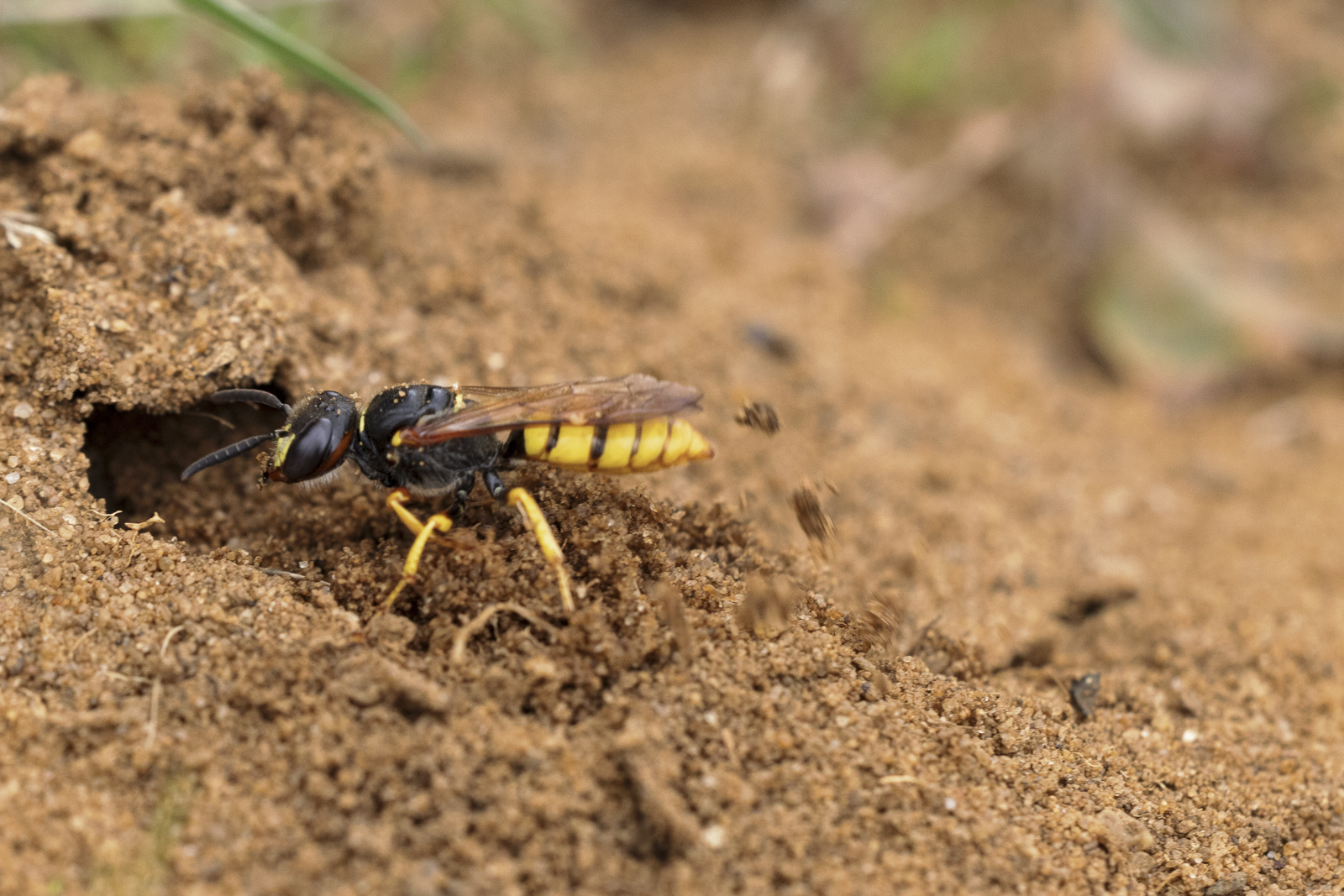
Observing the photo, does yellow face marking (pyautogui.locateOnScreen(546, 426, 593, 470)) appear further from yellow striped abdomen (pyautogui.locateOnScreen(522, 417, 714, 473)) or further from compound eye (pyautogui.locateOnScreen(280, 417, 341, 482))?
compound eye (pyautogui.locateOnScreen(280, 417, 341, 482))

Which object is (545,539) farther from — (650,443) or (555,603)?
(650,443)

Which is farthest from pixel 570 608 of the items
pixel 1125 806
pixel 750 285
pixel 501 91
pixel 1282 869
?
pixel 501 91

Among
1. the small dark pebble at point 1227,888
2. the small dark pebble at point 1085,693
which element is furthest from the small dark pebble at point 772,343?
the small dark pebble at point 1227,888

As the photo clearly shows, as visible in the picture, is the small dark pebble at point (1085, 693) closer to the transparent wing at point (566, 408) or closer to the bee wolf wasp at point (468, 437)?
the bee wolf wasp at point (468, 437)

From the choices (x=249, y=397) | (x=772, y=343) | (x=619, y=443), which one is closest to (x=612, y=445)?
(x=619, y=443)

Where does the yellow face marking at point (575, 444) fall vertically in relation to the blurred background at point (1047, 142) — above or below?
below

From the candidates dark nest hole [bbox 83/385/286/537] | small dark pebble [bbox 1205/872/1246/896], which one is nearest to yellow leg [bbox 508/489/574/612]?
dark nest hole [bbox 83/385/286/537]
